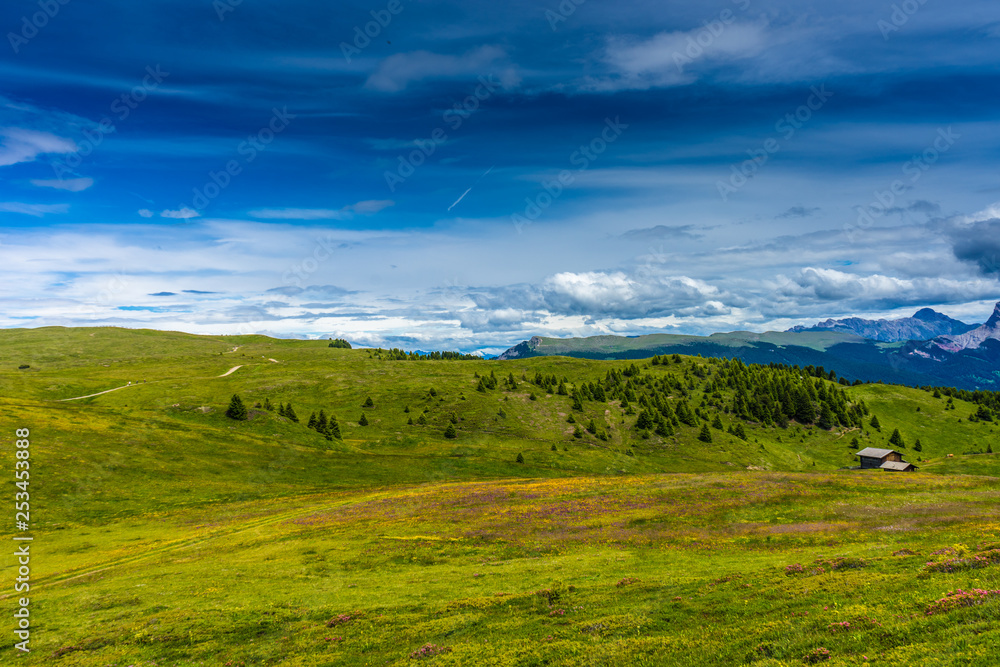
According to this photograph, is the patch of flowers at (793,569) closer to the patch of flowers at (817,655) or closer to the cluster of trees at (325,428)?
the patch of flowers at (817,655)

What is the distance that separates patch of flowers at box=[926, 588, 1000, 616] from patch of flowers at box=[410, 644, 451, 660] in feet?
70.1

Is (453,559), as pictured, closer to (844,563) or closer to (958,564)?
(844,563)

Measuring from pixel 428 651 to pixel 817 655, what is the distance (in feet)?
57.1

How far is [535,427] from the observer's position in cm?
17850

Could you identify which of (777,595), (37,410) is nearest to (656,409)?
(777,595)

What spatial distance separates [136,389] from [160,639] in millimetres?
203978

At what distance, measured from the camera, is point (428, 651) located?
24.0 m

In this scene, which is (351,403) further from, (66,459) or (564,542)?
(564,542)

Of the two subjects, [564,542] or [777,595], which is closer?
[777,595]

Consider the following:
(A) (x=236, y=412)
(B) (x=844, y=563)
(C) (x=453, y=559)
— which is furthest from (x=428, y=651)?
(A) (x=236, y=412)

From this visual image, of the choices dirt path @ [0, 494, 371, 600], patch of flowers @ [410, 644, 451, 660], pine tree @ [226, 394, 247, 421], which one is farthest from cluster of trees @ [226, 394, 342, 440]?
patch of flowers @ [410, 644, 451, 660]

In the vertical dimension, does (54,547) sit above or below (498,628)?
below

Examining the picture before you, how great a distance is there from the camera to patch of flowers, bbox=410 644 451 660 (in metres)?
23.6

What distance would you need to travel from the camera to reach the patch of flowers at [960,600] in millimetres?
18562
